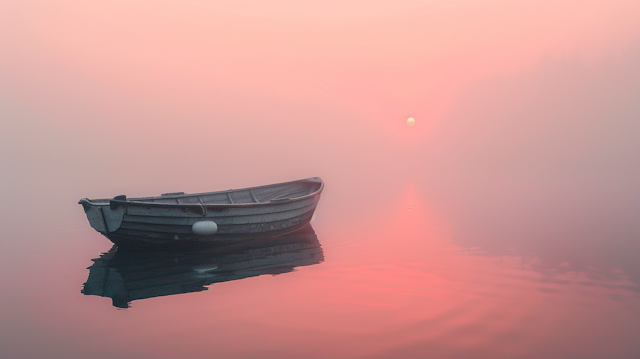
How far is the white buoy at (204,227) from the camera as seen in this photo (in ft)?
42.6

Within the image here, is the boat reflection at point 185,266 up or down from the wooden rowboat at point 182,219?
down

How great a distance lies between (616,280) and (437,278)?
463 centimetres

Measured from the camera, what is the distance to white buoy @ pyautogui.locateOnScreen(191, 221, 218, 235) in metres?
13.0

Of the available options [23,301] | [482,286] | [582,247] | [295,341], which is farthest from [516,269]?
[23,301]

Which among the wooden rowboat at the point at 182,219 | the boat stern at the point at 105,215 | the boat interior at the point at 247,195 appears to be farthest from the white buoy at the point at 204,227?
the boat interior at the point at 247,195

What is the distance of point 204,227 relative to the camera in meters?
13.0

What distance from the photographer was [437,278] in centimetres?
1113

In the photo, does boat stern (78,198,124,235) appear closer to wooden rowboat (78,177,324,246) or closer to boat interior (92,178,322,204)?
wooden rowboat (78,177,324,246)

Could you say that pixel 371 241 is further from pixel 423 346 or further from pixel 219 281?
pixel 423 346

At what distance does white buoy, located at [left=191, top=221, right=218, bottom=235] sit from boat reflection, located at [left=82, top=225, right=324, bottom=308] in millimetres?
825

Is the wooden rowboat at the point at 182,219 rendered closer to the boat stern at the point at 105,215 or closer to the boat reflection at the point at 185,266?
the boat stern at the point at 105,215

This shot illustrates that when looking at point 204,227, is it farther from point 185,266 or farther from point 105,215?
point 105,215

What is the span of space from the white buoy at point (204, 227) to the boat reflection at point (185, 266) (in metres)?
0.83

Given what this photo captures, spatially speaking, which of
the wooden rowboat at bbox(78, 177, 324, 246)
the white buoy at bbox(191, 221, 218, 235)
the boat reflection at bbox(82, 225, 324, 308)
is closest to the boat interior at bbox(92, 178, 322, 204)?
the wooden rowboat at bbox(78, 177, 324, 246)
